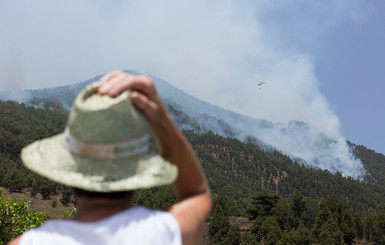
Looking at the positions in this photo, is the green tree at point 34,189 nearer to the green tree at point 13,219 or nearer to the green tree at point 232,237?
the green tree at point 232,237

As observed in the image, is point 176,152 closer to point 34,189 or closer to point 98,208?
point 98,208

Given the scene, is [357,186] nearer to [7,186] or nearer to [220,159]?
[220,159]

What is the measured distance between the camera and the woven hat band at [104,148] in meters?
1.46

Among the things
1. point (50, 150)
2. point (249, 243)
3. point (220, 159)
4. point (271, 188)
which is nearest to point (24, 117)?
point (220, 159)

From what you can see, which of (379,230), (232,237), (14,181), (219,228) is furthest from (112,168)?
(14,181)

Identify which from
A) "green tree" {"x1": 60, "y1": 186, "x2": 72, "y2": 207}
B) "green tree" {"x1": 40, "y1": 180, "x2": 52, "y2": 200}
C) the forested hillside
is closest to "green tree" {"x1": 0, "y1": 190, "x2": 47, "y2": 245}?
the forested hillside

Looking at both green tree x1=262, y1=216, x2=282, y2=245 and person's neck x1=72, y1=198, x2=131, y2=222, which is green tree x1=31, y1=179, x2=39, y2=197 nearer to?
green tree x1=262, y1=216, x2=282, y2=245

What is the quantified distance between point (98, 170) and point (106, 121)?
0.70 ft

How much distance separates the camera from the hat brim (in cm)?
145

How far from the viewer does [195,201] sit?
5.58ft

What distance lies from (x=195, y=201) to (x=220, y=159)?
141 metres

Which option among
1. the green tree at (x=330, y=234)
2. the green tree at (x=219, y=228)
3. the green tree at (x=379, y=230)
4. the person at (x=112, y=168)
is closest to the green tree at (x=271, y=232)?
the green tree at (x=219, y=228)

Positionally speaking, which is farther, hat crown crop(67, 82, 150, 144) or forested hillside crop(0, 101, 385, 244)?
forested hillside crop(0, 101, 385, 244)

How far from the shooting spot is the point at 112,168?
57.9 inches
